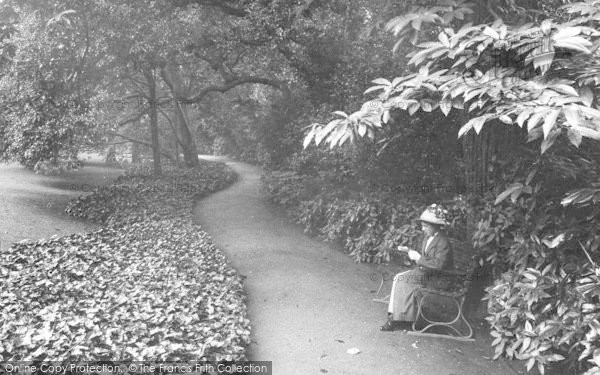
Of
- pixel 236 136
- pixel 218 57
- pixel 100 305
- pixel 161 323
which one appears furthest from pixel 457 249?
pixel 236 136

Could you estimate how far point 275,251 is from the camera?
861 centimetres

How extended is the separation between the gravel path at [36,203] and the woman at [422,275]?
22.8 feet

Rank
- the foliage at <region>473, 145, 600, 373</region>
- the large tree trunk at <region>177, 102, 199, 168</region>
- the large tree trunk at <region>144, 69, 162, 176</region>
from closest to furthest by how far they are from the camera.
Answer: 1. the foliage at <region>473, 145, 600, 373</region>
2. the large tree trunk at <region>144, 69, 162, 176</region>
3. the large tree trunk at <region>177, 102, 199, 168</region>

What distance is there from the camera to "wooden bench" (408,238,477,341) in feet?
17.3

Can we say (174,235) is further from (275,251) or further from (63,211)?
(63,211)

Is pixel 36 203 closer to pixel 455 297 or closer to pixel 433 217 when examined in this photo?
pixel 433 217

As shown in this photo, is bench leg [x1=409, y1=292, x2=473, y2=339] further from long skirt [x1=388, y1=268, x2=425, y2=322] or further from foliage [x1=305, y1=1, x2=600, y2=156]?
foliage [x1=305, y1=1, x2=600, y2=156]

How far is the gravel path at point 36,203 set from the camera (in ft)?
33.5

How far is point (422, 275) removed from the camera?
214 inches

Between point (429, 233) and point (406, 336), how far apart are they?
1.17 m

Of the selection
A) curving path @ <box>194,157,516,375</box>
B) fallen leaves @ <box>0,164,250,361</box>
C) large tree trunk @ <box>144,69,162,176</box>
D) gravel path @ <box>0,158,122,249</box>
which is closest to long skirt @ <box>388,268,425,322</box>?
curving path @ <box>194,157,516,375</box>

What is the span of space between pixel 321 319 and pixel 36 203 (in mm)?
11149

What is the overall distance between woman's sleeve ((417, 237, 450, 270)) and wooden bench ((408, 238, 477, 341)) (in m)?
0.11

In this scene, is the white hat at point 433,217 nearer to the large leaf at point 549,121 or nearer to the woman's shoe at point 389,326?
the woman's shoe at point 389,326
